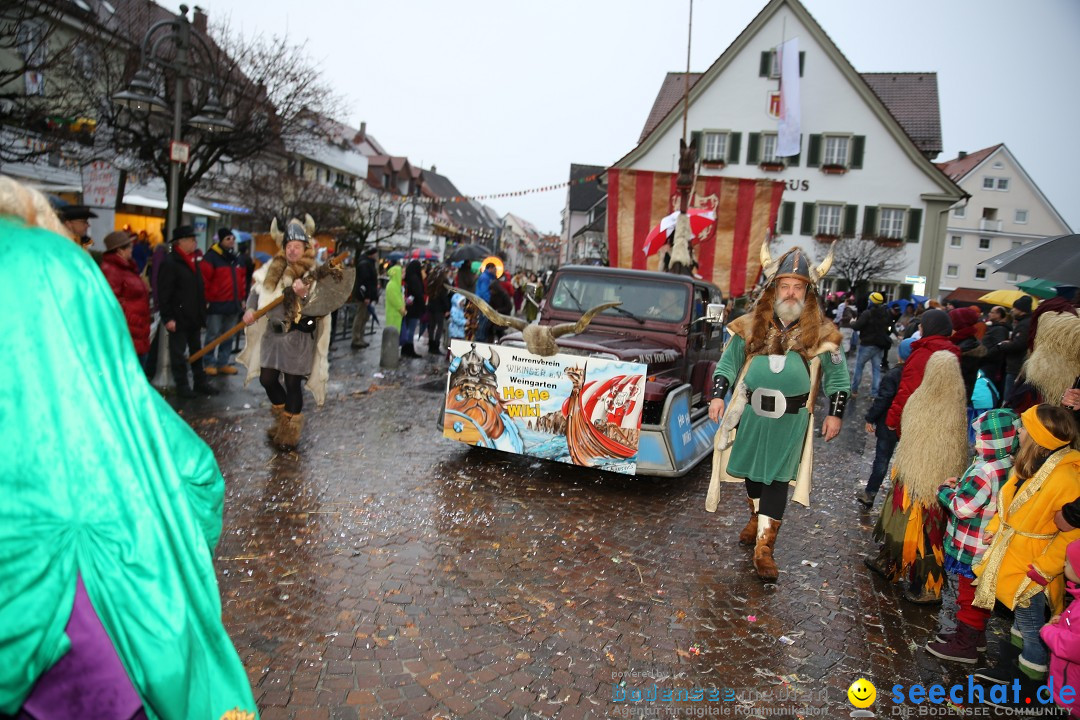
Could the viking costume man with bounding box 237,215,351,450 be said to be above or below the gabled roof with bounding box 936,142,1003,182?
below

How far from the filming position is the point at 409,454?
6.74m

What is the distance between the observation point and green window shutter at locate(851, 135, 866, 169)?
31.0 meters

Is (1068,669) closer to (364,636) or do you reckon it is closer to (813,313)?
(813,313)

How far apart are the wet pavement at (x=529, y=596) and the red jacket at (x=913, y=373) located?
959 millimetres

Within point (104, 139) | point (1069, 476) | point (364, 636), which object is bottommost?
point (364, 636)

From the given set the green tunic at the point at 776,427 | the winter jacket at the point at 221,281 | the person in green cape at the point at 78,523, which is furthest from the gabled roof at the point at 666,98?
the person in green cape at the point at 78,523

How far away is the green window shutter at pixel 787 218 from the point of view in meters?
32.3

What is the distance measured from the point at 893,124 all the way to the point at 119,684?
34755 millimetres

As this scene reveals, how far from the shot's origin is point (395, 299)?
523 inches

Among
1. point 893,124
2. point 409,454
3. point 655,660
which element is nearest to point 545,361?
point 409,454

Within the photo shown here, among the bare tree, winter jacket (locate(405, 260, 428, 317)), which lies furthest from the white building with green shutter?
winter jacket (locate(405, 260, 428, 317))

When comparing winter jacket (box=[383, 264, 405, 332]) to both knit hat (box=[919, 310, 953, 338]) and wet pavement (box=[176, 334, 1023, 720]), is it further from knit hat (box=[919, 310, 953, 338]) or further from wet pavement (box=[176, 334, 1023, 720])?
knit hat (box=[919, 310, 953, 338])

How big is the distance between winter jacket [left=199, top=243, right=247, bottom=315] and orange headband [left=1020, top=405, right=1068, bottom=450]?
28.9ft

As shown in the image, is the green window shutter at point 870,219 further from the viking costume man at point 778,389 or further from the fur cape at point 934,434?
the fur cape at point 934,434
